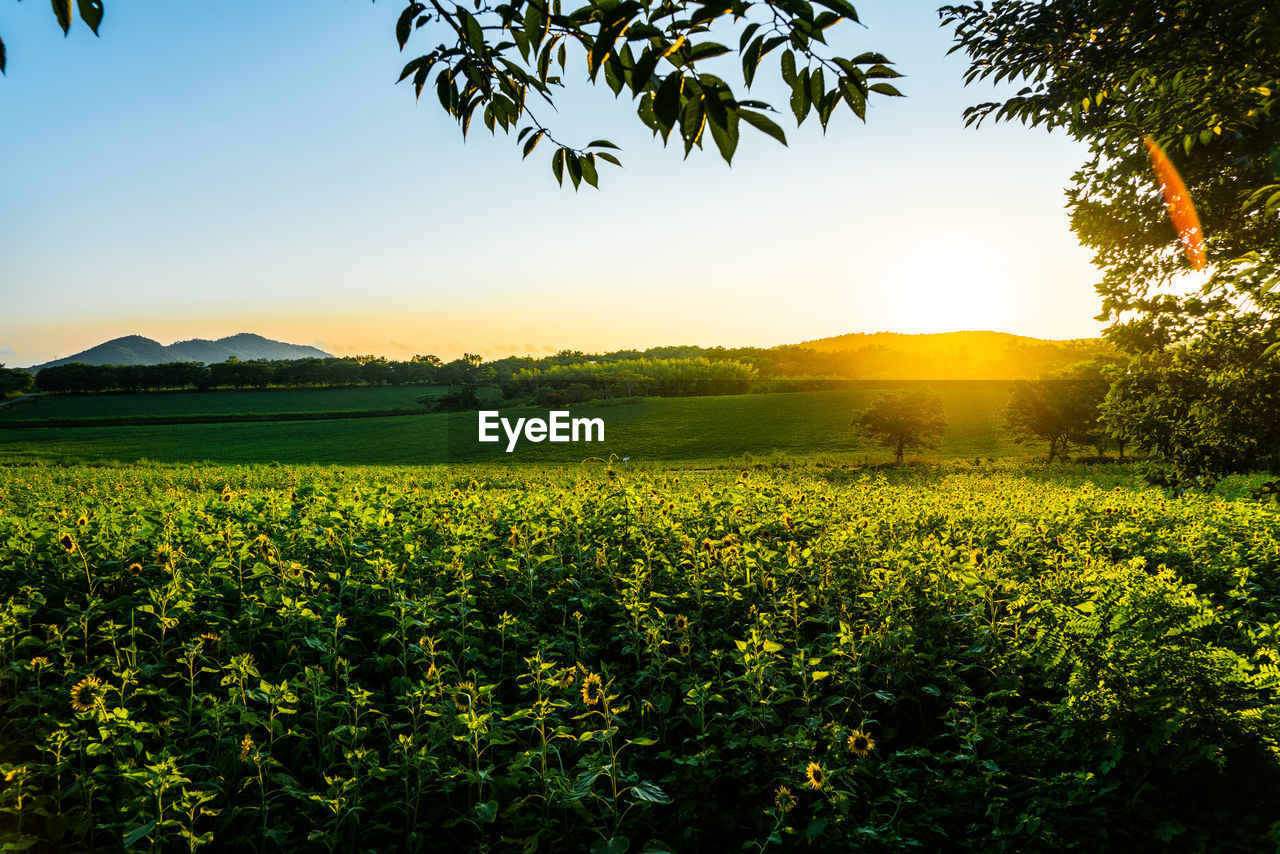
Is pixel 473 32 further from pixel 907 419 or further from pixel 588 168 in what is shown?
pixel 907 419

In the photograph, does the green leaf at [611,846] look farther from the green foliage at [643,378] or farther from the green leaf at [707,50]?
the green foliage at [643,378]

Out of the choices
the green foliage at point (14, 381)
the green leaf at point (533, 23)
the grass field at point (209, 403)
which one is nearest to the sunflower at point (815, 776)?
→ the green leaf at point (533, 23)

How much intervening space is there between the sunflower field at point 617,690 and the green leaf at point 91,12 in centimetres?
318

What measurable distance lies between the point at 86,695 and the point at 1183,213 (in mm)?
16071

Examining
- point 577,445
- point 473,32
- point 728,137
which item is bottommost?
point 577,445

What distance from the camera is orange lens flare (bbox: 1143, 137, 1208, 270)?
36.4 ft

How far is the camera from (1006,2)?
31.8 feet

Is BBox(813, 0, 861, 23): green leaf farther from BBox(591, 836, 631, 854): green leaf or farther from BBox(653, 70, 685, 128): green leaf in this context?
BBox(591, 836, 631, 854): green leaf

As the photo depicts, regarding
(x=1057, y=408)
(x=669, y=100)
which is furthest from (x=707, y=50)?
(x=1057, y=408)

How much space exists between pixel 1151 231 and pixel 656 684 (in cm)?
1315

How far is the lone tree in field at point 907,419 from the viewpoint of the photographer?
4222cm

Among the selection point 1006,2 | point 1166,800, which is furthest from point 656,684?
point 1006,2

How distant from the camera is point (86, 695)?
3.99 metres

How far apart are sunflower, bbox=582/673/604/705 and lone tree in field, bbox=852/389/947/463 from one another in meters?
41.5
